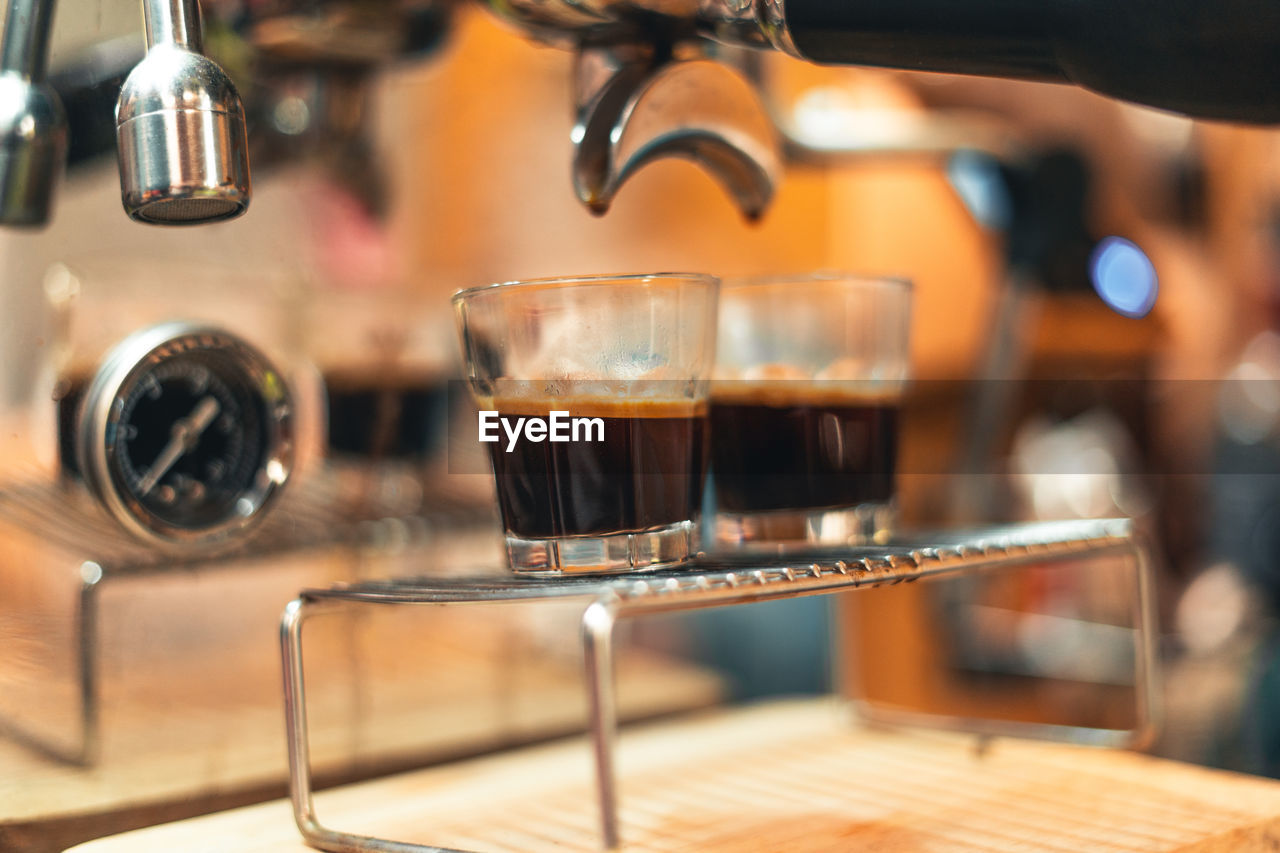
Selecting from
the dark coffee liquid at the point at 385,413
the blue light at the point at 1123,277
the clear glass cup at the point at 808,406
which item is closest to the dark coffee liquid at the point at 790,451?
the clear glass cup at the point at 808,406

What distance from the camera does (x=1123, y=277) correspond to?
0.79 meters

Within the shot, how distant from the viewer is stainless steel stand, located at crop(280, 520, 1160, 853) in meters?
0.36

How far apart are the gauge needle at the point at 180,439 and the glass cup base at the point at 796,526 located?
235 mm

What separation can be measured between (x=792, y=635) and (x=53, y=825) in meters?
0.45

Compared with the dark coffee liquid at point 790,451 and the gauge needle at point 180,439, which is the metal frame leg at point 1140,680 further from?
the gauge needle at point 180,439

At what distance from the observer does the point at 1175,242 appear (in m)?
1.33

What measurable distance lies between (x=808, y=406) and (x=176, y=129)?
267mm

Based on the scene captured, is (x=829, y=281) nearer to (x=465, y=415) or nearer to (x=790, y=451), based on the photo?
(x=790, y=451)

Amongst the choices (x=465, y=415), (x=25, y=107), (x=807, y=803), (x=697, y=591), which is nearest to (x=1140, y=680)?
(x=807, y=803)

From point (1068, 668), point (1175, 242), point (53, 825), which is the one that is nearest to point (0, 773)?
point (53, 825)

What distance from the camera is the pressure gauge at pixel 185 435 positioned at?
1.69ft

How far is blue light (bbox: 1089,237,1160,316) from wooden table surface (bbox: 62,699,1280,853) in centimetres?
33

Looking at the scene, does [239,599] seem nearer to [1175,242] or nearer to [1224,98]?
[1224,98]

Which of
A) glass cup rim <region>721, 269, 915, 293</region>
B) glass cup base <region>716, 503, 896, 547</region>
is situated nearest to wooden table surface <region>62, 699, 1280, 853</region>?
glass cup base <region>716, 503, 896, 547</region>
